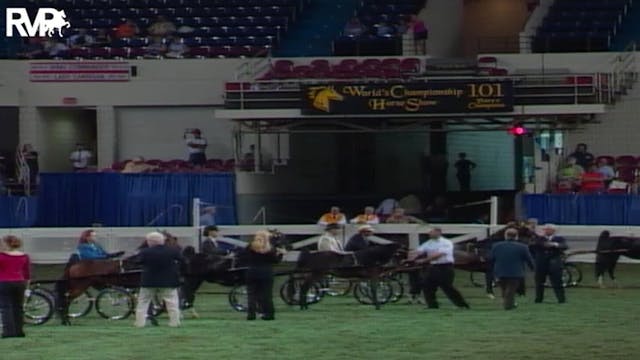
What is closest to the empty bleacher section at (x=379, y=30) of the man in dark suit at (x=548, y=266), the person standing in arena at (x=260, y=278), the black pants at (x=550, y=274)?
the man in dark suit at (x=548, y=266)

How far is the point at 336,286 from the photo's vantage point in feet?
99.9

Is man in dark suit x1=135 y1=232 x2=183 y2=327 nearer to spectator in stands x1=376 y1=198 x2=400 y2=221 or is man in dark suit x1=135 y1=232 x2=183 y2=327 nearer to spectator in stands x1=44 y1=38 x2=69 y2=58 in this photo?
spectator in stands x1=376 y1=198 x2=400 y2=221

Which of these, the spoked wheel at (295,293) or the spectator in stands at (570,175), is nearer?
the spoked wheel at (295,293)

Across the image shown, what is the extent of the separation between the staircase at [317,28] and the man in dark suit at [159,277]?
74.0ft

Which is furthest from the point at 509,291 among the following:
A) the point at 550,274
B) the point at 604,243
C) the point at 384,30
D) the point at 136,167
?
the point at 384,30

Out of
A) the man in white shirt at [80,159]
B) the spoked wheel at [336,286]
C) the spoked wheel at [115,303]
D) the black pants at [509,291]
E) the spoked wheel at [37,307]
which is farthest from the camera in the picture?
the man in white shirt at [80,159]

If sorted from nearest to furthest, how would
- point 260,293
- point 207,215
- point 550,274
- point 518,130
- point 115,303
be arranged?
1. point 260,293
2. point 115,303
3. point 550,274
4. point 207,215
5. point 518,130

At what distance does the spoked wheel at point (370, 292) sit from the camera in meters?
28.4

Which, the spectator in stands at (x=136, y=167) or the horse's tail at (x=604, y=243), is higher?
the spectator in stands at (x=136, y=167)

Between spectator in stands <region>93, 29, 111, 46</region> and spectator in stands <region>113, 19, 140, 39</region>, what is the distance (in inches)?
9.9

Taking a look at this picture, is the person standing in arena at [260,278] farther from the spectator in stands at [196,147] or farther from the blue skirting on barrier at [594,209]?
the spectator in stands at [196,147]

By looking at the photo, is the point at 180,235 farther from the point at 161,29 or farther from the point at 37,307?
the point at 161,29

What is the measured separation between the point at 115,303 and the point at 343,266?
168 inches

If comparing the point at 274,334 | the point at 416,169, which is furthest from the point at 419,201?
the point at 274,334
